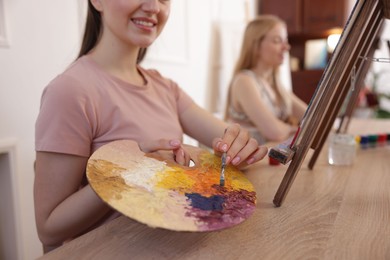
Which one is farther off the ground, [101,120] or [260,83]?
[101,120]

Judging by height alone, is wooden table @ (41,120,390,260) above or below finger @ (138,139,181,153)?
below

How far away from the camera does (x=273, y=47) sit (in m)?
2.17

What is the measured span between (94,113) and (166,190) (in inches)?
13.1

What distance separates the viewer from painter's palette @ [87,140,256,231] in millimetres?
486

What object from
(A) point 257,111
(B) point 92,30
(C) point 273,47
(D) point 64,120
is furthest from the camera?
(C) point 273,47

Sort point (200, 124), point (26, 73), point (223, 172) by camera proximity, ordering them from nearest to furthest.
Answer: point (223, 172), point (200, 124), point (26, 73)

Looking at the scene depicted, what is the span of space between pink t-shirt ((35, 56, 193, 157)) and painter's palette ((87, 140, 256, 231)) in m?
0.16

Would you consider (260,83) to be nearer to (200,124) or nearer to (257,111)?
(257,111)

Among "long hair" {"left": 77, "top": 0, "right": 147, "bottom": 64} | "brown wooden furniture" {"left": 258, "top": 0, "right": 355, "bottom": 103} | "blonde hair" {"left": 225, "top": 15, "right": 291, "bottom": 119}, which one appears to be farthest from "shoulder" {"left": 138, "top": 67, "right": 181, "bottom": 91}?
"brown wooden furniture" {"left": 258, "top": 0, "right": 355, "bottom": 103}

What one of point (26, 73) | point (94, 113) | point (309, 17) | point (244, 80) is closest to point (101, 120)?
point (94, 113)

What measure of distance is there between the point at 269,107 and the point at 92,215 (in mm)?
1530

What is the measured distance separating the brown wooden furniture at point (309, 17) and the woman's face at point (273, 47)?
1996mm

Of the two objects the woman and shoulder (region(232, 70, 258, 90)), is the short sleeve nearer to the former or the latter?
the woman

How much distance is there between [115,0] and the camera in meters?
0.84
